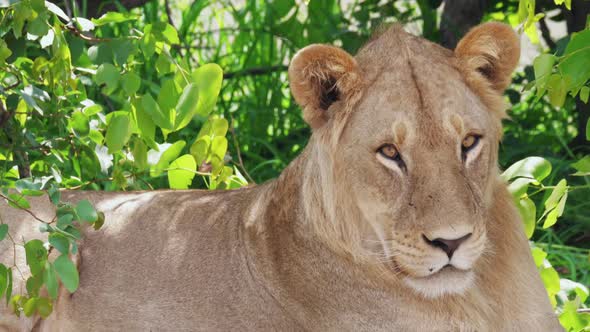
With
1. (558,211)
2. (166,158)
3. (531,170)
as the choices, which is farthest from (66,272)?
(531,170)

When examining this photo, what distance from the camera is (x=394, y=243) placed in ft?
9.14

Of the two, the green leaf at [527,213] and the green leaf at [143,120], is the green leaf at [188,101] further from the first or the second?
the green leaf at [527,213]

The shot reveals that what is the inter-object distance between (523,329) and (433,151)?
604mm

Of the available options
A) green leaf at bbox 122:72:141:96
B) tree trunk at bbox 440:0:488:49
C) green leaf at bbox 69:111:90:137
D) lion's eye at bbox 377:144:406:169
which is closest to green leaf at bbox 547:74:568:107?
lion's eye at bbox 377:144:406:169

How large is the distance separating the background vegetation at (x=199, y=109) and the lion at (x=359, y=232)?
0.17 meters

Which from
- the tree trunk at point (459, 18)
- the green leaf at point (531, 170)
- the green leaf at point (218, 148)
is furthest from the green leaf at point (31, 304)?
the tree trunk at point (459, 18)

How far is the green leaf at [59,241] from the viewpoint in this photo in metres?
2.87

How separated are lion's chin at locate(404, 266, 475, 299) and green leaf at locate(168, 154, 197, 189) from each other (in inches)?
43.3

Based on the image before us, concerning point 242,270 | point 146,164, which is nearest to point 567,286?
point 242,270

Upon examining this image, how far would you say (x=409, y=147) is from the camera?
2.75m

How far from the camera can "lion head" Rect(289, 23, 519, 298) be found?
8.91 feet

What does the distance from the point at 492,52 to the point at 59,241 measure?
1.20 metres

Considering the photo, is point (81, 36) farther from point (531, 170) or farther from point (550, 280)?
point (550, 280)

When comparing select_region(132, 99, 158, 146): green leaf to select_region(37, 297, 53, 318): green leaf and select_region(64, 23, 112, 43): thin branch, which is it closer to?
select_region(64, 23, 112, 43): thin branch
